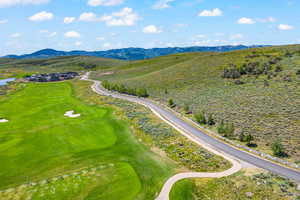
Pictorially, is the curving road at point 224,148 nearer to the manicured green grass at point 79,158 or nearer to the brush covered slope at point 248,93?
the brush covered slope at point 248,93

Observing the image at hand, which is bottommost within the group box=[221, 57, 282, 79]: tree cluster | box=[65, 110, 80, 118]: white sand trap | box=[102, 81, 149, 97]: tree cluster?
box=[65, 110, 80, 118]: white sand trap

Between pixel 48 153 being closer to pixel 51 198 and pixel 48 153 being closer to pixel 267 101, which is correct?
pixel 51 198

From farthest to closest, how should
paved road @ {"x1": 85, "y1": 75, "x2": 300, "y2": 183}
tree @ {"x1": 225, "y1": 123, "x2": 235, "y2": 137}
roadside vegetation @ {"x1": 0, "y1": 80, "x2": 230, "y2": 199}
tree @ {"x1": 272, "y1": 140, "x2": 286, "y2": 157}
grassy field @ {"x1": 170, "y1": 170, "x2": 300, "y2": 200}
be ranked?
tree @ {"x1": 225, "y1": 123, "x2": 235, "y2": 137} < tree @ {"x1": 272, "y1": 140, "x2": 286, "y2": 157} < paved road @ {"x1": 85, "y1": 75, "x2": 300, "y2": 183} < roadside vegetation @ {"x1": 0, "y1": 80, "x2": 230, "y2": 199} < grassy field @ {"x1": 170, "y1": 170, "x2": 300, "y2": 200}

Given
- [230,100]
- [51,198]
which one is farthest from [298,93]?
[51,198]

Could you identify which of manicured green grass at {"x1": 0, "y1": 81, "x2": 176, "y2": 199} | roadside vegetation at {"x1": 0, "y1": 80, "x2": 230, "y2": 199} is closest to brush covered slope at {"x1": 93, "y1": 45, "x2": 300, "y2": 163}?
roadside vegetation at {"x1": 0, "y1": 80, "x2": 230, "y2": 199}

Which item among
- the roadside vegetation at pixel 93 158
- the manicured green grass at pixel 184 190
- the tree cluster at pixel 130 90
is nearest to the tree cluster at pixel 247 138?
the roadside vegetation at pixel 93 158

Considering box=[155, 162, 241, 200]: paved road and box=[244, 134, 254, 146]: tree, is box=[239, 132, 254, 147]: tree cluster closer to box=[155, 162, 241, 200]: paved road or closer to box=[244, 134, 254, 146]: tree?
box=[244, 134, 254, 146]: tree
